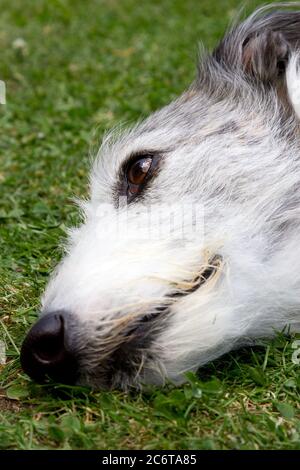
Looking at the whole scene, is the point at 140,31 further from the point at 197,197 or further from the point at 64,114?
the point at 197,197

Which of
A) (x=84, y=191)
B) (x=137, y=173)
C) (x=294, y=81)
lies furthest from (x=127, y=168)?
(x=84, y=191)

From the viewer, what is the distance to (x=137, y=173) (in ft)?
14.8

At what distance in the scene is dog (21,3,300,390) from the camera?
354 centimetres

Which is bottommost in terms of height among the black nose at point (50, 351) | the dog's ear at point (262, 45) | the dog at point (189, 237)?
the black nose at point (50, 351)

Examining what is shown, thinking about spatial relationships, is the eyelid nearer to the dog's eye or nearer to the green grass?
the dog's eye

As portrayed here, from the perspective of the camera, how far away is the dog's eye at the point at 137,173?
14.6 ft

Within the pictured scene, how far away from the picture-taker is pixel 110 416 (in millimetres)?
3494

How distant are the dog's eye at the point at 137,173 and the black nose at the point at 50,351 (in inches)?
45.8

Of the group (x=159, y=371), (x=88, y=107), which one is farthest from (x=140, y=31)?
(x=159, y=371)

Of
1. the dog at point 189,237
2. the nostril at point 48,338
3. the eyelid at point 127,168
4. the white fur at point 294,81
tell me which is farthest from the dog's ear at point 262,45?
the nostril at point 48,338

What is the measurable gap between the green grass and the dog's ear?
152 centimetres

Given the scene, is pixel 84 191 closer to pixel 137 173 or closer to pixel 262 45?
pixel 137 173

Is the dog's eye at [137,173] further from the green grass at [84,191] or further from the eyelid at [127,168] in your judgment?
the green grass at [84,191]

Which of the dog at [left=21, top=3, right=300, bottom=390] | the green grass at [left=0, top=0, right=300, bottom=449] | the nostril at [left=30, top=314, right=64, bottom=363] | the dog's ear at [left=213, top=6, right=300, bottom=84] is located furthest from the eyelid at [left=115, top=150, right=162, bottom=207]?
the nostril at [left=30, top=314, right=64, bottom=363]
